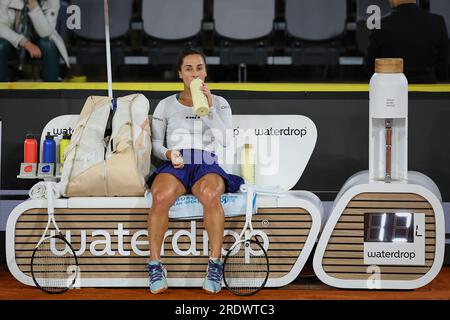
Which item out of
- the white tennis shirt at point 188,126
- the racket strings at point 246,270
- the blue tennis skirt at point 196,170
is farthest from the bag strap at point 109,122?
the racket strings at point 246,270

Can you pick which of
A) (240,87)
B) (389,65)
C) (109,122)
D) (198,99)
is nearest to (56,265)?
(109,122)

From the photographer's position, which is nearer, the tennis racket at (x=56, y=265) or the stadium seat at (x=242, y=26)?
the tennis racket at (x=56, y=265)

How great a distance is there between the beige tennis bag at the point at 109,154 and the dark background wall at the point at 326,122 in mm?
401

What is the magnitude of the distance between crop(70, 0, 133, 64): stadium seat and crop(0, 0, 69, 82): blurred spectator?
1.57ft

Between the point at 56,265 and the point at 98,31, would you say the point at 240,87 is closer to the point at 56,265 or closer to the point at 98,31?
the point at 56,265

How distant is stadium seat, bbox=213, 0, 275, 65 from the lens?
21.7 ft

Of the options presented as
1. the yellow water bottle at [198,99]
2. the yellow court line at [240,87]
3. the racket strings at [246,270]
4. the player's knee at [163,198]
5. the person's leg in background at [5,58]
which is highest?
the person's leg in background at [5,58]

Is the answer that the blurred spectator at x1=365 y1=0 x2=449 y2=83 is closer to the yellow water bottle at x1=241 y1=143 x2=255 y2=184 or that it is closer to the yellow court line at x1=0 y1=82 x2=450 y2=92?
the yellow court line at x1=0 y1=82 x2=450 y2=92

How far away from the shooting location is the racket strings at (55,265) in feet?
16.1

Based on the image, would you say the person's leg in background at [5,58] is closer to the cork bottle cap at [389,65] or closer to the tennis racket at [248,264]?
the tennis racket at [248,264]

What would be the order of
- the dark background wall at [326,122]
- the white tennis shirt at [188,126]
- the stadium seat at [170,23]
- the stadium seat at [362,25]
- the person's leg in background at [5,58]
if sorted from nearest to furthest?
1. the white tennis shirt at [188,126]
2. the dark background wall at [326,122]
3. the person's leg in background at [5,58]
4. the stadium seat at [362,25]
5. the stadium seat at [170,23]

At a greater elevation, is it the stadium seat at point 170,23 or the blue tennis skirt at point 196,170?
the stadium seat at point 170,23

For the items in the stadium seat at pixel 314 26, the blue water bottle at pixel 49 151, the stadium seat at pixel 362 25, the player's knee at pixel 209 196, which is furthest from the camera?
the stadium seat at pixel 314 26
